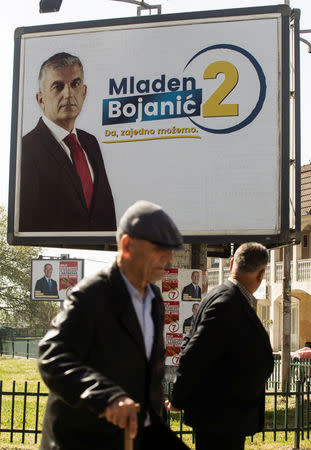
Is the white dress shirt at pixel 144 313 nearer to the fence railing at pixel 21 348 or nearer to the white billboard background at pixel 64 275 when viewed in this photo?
the white billboard background at pixel 64 275

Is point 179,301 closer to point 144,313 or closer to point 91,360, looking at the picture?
point 144,313

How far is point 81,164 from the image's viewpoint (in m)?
13.4

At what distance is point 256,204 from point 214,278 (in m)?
34.8

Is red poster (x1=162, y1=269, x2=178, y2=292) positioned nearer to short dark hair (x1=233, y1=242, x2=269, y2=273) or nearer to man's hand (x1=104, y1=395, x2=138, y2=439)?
short dark hair (x1=233, y1=242, x2=269, y2=273)

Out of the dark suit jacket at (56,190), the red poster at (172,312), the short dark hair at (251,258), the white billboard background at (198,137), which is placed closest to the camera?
the short dark hair at (251,258)

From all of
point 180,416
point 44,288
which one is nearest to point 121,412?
point 180,416

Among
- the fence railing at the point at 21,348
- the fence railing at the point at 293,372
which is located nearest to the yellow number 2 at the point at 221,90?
the fence railing at the point at 293,372

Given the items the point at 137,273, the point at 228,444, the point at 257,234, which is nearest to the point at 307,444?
the point at 257,234

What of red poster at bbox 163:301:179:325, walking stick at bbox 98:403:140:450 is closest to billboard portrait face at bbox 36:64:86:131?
red poster at bbox 163:301:179:325

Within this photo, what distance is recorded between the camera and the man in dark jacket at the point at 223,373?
168 inches

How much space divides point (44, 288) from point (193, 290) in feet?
29.1

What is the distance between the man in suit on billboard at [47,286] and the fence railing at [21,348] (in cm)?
1495

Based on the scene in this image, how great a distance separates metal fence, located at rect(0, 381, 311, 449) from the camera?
8.41 m

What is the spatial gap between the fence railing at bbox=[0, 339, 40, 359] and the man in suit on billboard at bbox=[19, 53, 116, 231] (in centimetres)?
2337
